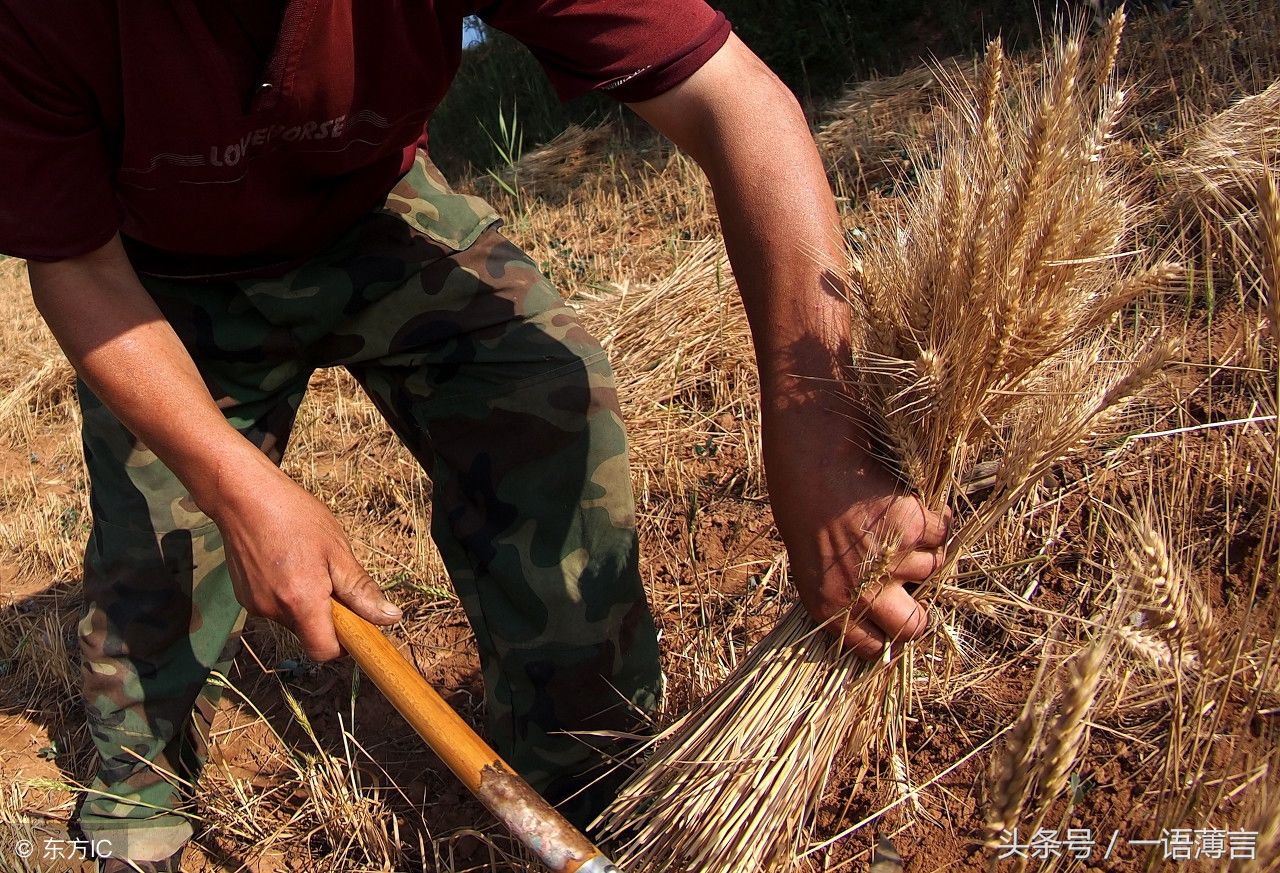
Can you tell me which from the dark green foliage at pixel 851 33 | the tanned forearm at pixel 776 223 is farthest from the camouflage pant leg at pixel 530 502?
the dark green foliage at pixel 851 33

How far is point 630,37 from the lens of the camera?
1.39 meters

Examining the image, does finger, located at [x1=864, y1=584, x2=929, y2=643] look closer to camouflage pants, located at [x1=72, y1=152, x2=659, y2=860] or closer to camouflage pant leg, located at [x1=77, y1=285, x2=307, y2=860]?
camouflage pants, located at [x1=72, y1=152, x2=659, y2=860]

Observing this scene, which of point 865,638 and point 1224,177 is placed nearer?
point 865,638

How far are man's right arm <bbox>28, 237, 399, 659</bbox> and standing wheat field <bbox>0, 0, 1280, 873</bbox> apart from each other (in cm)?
52

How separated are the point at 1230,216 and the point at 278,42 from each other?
204 centimetres

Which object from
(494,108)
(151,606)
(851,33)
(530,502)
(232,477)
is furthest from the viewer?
(494,108)

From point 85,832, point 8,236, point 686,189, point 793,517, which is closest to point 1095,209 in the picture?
point 793,517

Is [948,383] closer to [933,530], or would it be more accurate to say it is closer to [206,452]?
[933,530]

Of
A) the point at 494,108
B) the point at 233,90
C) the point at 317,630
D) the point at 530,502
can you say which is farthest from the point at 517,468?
the point at 494,108

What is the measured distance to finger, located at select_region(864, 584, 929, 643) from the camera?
125 cm

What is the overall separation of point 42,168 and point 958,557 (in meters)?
→ 1.34

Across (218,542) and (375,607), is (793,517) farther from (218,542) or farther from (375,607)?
(218,542)

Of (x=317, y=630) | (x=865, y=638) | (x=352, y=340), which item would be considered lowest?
(x=865, y=638)

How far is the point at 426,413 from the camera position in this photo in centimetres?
182
